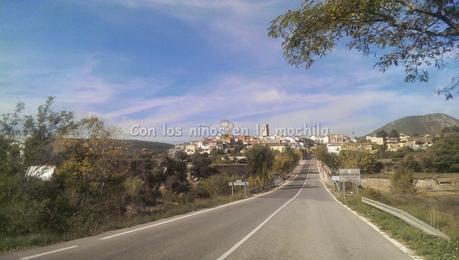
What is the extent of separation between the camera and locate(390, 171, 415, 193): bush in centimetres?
6931

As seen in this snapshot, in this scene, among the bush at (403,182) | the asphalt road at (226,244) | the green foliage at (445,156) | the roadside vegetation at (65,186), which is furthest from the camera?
the green foliage at (445,156)

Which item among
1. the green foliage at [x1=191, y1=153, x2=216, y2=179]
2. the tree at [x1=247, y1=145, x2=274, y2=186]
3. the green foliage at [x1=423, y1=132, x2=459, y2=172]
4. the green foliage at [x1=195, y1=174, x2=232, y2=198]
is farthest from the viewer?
the green foliage at [x1=423, y1=132, x2=459, y2=172]

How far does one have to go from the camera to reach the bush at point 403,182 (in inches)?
2729

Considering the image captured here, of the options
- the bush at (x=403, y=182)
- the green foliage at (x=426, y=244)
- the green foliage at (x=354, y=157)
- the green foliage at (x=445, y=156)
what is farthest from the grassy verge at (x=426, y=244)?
the green foliage at (x=445, y=156)

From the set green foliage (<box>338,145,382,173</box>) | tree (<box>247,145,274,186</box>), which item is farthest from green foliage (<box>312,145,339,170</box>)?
tree (<box>247,145,274,186</box>)

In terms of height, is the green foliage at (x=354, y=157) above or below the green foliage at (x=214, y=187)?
above

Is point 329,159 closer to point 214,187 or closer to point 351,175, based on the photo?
point 214,187

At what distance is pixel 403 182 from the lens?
70.0m

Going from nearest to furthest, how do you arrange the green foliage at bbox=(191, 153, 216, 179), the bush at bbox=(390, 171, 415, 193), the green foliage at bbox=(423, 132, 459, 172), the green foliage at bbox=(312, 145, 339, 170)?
1. the bush at bbox=(390, 171, 415, 193)
2. the green foliage at bbox=(191, 153, 216, 179)
3. the green foliage at bbox=(312, 145, 339, 170)
4. the green foliage at bbox=(423, 132, 459, 172)

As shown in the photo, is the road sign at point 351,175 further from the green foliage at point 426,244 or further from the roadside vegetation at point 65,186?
the green foliage at point 426,244

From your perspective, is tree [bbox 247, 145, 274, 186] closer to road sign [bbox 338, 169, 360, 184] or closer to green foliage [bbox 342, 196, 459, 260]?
road sign [bbox 338, 169, 360, 184]

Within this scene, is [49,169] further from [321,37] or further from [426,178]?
[426,178]

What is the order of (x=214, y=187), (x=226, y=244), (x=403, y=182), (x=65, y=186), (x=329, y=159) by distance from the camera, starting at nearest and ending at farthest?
(x=226, y=244) < (x=65, y=186) < (x=214, y=187) < (x=403, y=182) < (x=329, y=159)

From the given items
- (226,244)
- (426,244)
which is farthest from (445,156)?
(226,244)
